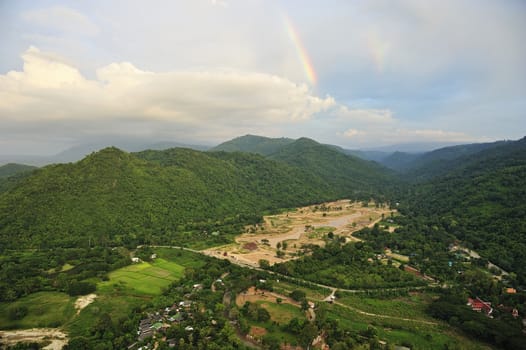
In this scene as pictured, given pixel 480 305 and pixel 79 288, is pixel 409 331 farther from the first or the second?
pixel 79 288

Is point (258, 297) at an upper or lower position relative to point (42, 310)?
lower

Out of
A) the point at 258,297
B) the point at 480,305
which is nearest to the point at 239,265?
the point at 258,297

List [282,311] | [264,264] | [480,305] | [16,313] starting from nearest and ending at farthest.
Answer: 1. [16,313]
2. [282,311]
3. [480,305]
4. [264,264]

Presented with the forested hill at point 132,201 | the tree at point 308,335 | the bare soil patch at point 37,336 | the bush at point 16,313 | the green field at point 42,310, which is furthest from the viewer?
the forested hill at point 132,201

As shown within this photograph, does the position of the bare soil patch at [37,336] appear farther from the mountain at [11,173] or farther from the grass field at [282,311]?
the mountain at [11,173]

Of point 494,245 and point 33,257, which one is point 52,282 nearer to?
point 33,257

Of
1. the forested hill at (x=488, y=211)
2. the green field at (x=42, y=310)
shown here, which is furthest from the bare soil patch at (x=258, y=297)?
the forested hill at (x=488, y=211)

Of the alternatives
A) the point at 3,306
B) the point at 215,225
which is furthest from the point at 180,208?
the point at 3,306
